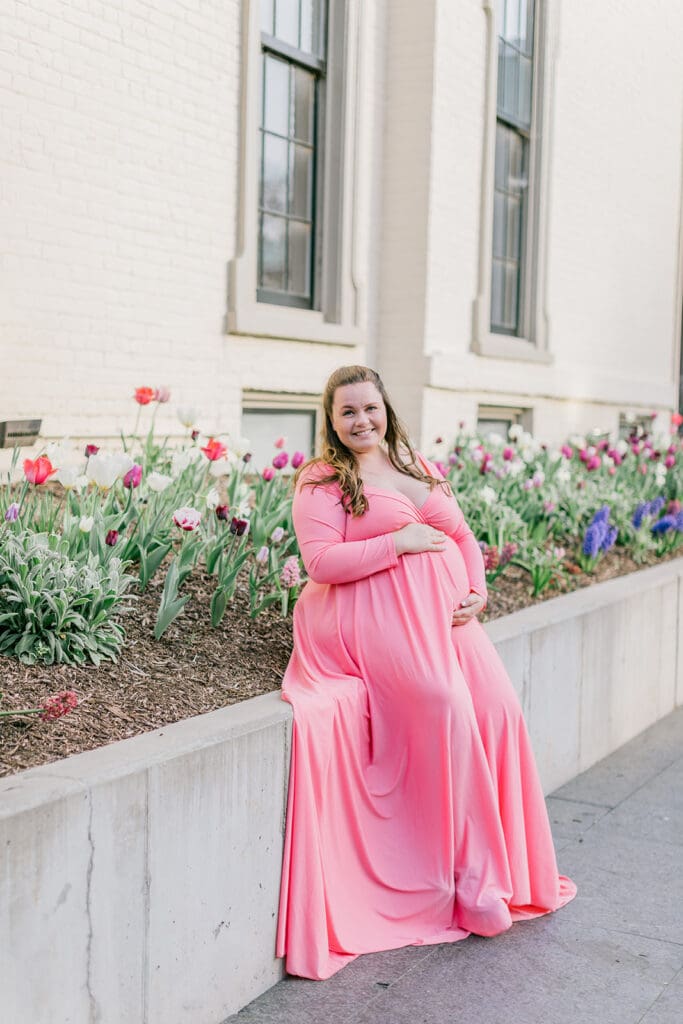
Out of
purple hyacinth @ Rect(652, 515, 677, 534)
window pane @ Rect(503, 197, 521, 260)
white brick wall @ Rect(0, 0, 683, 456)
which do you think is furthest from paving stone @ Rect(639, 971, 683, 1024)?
window pane @ Rect(503, 197, 521, 260)

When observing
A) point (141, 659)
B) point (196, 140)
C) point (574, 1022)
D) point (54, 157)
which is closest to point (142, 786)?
point (141, 659)

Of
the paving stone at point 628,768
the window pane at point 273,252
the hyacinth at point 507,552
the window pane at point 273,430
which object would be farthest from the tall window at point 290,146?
the paving stone at point 628,768

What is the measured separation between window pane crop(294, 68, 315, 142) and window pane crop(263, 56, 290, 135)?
10 cm

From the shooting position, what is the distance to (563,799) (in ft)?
16.8

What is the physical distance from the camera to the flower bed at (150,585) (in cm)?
349

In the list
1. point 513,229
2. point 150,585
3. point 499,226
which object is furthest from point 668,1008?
point 513,229

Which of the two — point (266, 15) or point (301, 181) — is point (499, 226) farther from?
point (266, 15)

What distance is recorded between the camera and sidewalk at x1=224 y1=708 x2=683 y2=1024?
3.19m

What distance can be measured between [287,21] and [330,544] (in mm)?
5566

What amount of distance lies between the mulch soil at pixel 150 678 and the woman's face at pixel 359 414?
801 mm

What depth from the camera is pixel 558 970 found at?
3.44m

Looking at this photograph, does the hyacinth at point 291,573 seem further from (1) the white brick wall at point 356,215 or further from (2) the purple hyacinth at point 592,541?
(2) the purple hyacinth at point 592,541

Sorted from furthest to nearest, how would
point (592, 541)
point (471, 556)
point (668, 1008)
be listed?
1. point (592, 541)
2. point (471, 556)
3. point (668, 1008)

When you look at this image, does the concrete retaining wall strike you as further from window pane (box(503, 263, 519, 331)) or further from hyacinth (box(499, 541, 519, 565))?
window pane (box(503, 263, 519, 331))
